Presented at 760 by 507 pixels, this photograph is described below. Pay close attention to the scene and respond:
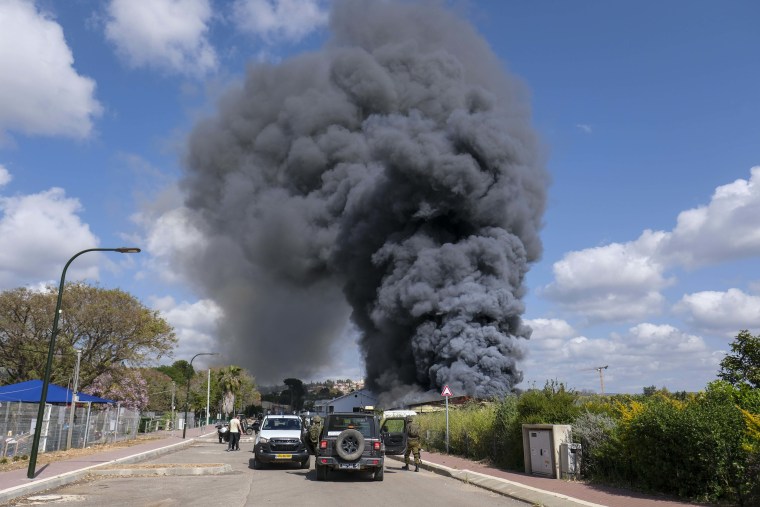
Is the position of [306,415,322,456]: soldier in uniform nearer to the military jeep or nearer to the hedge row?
the military jeep

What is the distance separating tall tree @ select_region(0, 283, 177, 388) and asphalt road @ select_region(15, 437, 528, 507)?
75.5 feet

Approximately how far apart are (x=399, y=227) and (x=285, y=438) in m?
29.5

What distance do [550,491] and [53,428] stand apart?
59.9ft

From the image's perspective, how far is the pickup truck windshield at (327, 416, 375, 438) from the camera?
1245cm

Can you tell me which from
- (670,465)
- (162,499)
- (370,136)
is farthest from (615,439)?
(370,136)

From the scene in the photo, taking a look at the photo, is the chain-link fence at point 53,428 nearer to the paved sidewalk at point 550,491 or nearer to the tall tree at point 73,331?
the tall tree at point 73,331

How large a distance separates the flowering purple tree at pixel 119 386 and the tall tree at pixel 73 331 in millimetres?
1124

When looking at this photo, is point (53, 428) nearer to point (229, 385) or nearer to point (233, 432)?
point (233, 432)

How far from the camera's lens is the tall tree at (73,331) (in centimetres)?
3314

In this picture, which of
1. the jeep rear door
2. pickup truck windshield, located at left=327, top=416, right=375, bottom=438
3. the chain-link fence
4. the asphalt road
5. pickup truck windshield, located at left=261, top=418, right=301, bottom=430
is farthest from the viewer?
the jeep rear door

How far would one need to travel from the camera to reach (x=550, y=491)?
32.3ft

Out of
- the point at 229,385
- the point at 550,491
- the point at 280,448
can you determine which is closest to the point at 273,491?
the point at 280,448

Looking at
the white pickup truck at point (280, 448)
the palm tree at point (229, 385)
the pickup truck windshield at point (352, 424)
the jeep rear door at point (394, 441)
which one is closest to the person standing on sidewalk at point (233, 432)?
the jeep rear door at point (394, 441)

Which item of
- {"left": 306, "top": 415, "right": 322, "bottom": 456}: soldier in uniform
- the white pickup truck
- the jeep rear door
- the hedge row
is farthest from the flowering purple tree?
the hedge row
